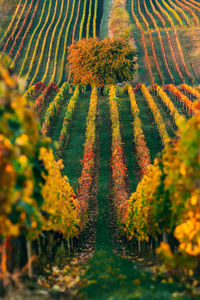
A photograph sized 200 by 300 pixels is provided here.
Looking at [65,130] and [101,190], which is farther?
[65,130]

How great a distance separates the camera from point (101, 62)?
2115 inches

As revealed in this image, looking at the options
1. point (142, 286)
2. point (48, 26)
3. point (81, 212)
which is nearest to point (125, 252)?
point (81, 212)

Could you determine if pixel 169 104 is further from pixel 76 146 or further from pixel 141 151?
pixel 141 151

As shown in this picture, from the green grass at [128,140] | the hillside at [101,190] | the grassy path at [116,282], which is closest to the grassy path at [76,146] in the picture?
the hillside at [101,190]

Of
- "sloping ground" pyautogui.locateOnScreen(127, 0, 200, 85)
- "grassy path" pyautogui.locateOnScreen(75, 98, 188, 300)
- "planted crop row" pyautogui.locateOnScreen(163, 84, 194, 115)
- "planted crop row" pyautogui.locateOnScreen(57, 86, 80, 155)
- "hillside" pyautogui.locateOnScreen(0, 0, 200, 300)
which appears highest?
"sloping ground" pyautogui.locateOnScreen(127, 0, 200, 85)

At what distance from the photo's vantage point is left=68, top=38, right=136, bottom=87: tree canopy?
5350 centimetres

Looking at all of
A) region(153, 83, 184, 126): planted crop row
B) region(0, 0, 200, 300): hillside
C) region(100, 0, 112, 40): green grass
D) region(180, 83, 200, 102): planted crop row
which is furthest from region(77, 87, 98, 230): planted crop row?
region(100, 0, 112, 40): green grass

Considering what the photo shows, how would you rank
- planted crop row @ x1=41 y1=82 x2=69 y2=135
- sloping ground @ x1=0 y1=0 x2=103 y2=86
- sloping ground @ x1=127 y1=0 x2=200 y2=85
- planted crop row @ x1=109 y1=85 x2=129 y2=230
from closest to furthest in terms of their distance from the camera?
planted crop row @ x1=109 y1=85 x2=129 y2=230
planted crop row @ x1=41 y1=82 x2=69 y2=135
sloping ground @ x1=127 y1=0 x2=200 y2=85
sloping ground @ x1=0 y1=0 x2=103 y2=86

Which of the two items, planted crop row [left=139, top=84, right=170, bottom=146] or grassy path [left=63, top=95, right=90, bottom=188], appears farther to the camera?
planted crop row [left=139, top=84, right=170, bottom=146]

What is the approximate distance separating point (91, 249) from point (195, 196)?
936 cm

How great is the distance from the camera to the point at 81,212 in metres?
20.0

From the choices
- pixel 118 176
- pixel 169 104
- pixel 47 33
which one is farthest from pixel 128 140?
pixel 47 33

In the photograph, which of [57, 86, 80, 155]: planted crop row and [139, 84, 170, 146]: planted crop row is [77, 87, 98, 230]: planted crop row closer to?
[57, 86, 80, 155]: planted crop row

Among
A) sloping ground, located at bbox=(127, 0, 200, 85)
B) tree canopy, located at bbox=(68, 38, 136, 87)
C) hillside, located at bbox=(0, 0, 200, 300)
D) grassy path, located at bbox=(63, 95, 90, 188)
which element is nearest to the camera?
hillside, located at bbox=(0, 0, 200, 300)
